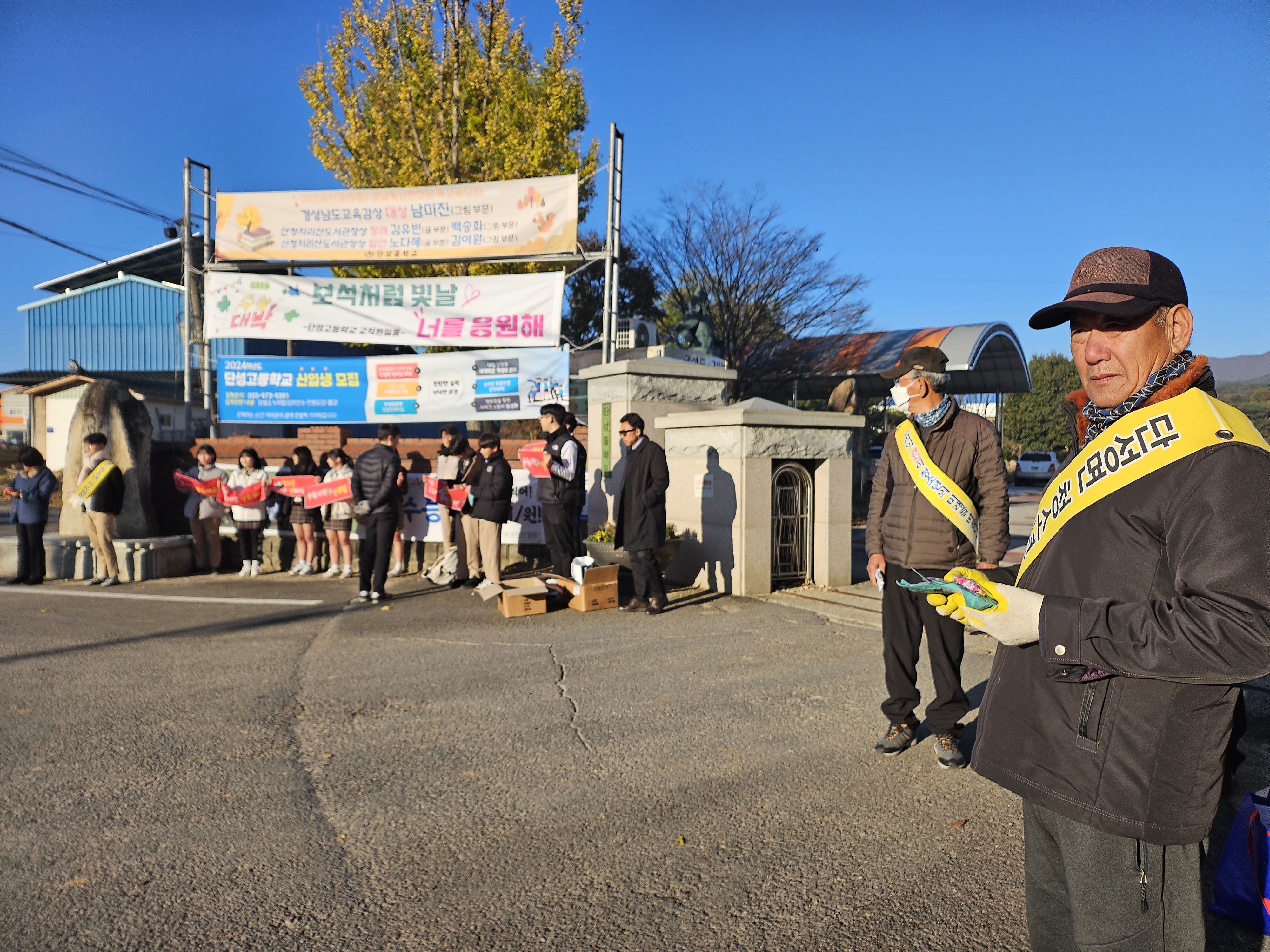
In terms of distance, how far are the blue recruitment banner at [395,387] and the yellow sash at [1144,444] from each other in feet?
33.0

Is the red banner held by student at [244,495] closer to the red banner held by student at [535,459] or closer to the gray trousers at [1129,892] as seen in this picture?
the red banner held by student at [535,459]

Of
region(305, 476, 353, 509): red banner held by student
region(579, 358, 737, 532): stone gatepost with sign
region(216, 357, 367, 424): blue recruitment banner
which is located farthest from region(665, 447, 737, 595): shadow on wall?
region(216, 357, 367, 424): blue recruitment banner

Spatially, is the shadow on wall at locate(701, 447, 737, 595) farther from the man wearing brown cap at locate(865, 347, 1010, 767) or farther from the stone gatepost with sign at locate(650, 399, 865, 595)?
the man wearing brown cap at locate(865, 347, 1010, 767)

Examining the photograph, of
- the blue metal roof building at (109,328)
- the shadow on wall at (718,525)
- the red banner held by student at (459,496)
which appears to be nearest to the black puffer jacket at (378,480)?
the red banner held by student at (459,496)

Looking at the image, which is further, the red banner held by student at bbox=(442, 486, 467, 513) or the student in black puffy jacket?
the red banner held by student at bbox=(442, 486, 467, 513)

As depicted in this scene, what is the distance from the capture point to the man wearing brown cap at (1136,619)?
5.03 feet

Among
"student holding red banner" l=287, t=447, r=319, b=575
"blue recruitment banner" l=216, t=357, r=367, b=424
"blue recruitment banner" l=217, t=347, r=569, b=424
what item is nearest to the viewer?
Result: "student holding red banner" l=287, t=447, r=319, b=575

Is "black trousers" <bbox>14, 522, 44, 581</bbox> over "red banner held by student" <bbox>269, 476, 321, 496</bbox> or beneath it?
beneath

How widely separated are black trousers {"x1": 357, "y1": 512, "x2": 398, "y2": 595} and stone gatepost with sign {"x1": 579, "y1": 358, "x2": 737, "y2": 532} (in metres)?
2.55

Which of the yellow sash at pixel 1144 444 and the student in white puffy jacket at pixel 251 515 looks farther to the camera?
the student in white puffy jacket at pixel 251 515

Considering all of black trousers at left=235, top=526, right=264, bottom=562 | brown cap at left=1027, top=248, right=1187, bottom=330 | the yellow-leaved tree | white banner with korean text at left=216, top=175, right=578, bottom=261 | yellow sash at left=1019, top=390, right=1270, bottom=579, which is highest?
the yellow-leaved tree

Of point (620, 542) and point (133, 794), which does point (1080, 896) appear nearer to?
point (133, 794)

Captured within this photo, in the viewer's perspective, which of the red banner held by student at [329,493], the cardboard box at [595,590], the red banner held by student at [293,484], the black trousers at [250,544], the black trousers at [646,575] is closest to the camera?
the black trousers at [646,575]

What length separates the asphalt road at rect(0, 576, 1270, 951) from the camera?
9.52 ft
